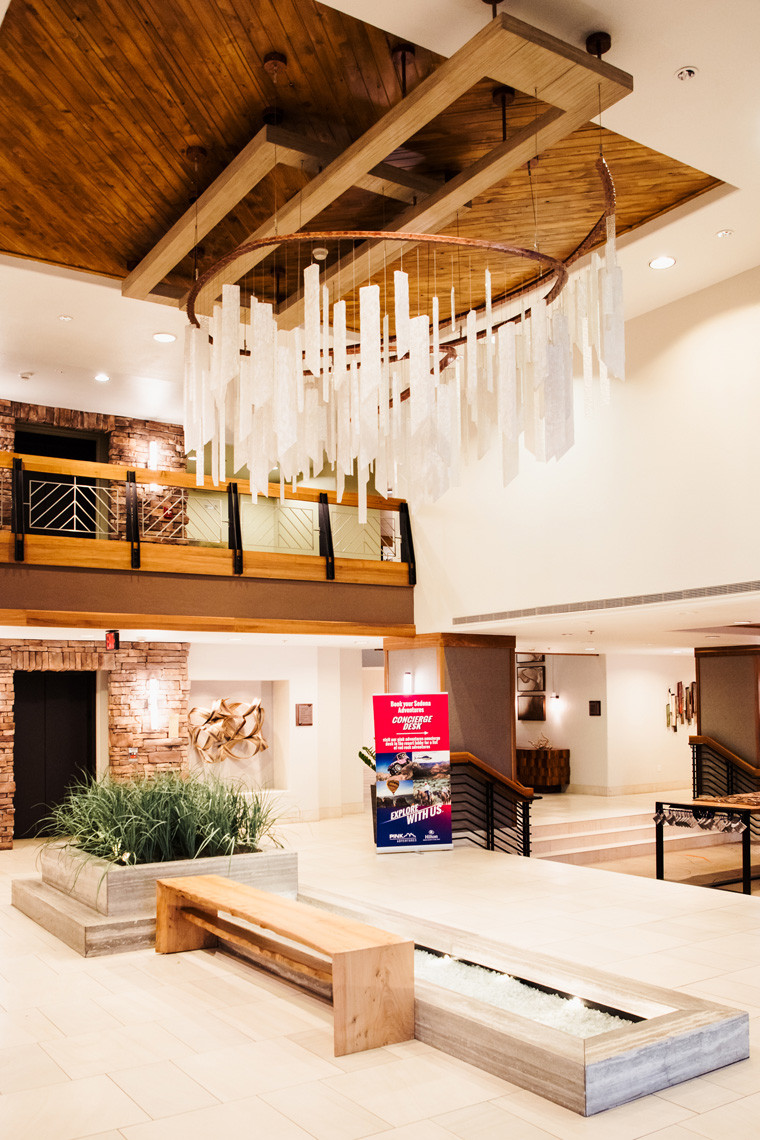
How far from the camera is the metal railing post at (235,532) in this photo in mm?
10242

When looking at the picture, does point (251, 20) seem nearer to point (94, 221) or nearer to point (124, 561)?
point (94, 221)

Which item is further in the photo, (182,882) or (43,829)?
(43,829)

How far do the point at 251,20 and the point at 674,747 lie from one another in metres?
16.1

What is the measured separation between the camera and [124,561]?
9578mm

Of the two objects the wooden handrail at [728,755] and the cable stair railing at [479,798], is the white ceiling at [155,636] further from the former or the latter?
the wooden handrail at [728,755]

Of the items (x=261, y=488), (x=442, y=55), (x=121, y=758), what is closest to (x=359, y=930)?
(x=261, y=488)

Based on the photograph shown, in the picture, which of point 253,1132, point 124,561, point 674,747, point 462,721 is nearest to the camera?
point 253,1132

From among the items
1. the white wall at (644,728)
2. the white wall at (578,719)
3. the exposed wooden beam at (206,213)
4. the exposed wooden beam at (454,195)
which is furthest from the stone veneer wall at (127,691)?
the white wall at (644,728)

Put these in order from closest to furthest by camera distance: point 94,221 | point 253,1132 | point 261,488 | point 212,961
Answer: point 253,1132
point 261,488
point 212,961
point 94,221

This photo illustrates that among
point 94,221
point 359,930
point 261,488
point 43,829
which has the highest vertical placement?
point 94,221

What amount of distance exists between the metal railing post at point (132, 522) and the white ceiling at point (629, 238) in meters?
1.39

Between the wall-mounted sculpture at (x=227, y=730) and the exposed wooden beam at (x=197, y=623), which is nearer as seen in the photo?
the exposed wooden beam at (x=197, y=623)

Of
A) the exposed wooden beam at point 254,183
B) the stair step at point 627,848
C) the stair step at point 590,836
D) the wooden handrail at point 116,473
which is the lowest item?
the stair step at point 627,848

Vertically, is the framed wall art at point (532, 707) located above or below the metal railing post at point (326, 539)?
below
